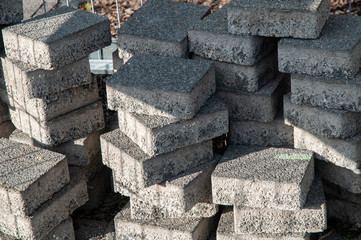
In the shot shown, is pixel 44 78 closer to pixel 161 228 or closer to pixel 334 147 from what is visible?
pixel 161 228

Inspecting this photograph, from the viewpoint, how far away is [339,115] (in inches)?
177

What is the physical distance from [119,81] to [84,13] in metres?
0.98

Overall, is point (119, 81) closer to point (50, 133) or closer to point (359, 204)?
point (50, 133)

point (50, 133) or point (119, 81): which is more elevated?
point (119, 81)

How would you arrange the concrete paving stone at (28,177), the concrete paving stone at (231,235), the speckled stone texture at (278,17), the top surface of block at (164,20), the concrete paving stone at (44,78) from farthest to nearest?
the top surface of block at (164,20) < the concrete paving stone at (44,78) < the concrete paving stone at (28,177) < the concrete paving stone at (231,235) < the speckled stone texture at (278,17)

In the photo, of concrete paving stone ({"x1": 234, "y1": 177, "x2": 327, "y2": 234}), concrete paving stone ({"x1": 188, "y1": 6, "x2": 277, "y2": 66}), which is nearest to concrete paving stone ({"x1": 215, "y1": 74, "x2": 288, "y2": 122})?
concrete paving stone ({"x1": 188, "y1": 6, "x2": 277, "y2": 66})

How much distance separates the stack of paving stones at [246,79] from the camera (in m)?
4.82

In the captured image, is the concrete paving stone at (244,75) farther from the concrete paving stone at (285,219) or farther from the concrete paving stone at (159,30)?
the concrete paving stone at (285,219)

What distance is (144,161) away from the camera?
4621 mm

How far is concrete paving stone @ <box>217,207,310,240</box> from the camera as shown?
4633 millimetres

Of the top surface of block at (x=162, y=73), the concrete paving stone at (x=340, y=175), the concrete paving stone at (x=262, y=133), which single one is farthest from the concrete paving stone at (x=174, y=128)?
the concrete paving stone at (x=340, y=175)

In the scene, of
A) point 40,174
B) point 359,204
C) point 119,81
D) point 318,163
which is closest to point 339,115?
point 318,163

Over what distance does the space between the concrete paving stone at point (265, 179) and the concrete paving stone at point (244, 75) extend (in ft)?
1.76

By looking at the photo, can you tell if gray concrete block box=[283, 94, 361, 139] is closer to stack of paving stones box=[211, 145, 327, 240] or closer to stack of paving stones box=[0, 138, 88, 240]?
stack of paving stones box=[211, 145, 327, 240]
